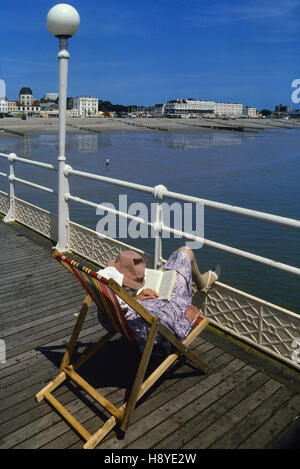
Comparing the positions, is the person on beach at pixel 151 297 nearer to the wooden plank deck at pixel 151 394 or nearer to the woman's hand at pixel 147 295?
the woman's hand at pixel 147 295

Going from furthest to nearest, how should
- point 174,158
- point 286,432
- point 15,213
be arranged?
point 174,158
point 15,213
point 286,432

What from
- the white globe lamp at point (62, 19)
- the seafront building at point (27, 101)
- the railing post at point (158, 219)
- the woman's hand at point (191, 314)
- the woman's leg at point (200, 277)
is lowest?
the woman's hand at point (191, 314)

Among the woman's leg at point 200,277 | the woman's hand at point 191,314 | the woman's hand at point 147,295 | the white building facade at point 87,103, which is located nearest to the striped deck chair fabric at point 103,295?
the woman's hand at point 147,295

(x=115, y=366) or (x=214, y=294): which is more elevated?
(x=214, y=294)

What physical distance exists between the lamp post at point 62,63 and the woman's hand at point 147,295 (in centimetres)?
288

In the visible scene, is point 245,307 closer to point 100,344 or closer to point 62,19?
point 100,344

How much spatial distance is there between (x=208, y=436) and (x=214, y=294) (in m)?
1.44

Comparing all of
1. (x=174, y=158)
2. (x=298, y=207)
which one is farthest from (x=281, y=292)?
(x=174, y=158)

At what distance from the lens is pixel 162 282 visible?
3170mm

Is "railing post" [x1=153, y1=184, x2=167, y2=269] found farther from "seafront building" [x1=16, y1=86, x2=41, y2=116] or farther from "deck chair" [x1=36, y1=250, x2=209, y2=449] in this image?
"seafront building" [x1=16, y1=86, x2=41, y2=116]

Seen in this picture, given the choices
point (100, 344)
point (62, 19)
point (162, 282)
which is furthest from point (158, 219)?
point (62, 19)

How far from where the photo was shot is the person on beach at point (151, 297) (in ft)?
9.02

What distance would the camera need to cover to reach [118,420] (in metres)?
2.54
